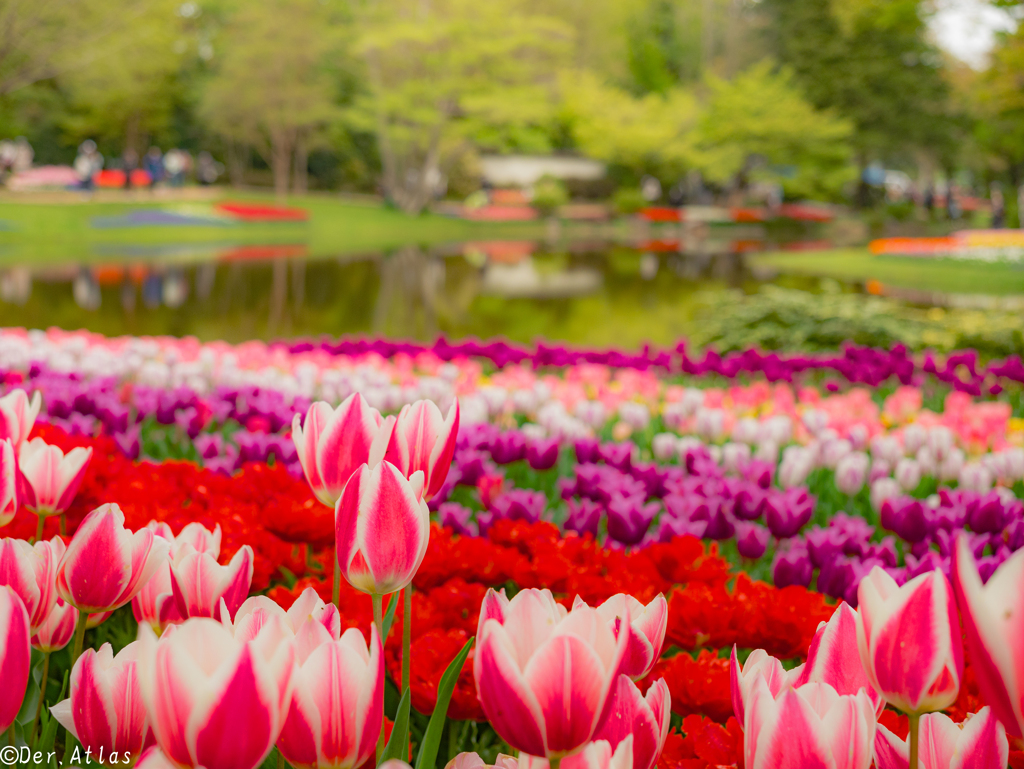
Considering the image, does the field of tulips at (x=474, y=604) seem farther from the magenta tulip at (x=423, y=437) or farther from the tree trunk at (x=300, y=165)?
the tree trunk at (x=300, y=165)

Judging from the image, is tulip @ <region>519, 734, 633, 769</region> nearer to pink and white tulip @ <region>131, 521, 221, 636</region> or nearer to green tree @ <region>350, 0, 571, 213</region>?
pink and white tulip @ <region>131, 521, 221, 636</region>

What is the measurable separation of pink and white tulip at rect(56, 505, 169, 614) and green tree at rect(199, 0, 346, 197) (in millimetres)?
35616

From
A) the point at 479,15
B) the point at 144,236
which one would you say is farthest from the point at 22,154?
the point at 479,15

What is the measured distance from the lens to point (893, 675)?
78 centimetres

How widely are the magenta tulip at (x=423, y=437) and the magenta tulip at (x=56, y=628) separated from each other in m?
0.42

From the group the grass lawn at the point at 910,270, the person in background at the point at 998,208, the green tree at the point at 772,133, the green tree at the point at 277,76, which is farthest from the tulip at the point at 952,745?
the green tree at the point at 772,133

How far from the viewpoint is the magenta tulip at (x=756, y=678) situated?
820 millimetres

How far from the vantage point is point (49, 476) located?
1469mm

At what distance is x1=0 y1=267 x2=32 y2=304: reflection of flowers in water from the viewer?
1278 centimetres

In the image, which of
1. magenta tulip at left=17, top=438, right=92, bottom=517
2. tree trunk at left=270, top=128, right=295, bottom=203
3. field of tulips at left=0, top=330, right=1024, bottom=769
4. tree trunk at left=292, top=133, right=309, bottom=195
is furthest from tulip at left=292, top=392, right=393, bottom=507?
tree trunk at left=292, top=133, right=309, bottom=195

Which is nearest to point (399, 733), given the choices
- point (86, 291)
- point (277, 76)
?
point (86, 291)

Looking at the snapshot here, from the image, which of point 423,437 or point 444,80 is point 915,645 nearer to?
point 423,437

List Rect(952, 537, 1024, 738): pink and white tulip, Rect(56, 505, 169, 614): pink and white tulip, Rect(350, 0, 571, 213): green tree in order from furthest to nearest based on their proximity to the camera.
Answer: Rect(350, 0, 571, 213): green tree, Rect(56, 505, 169, 614): pink and white tulip, Rect(952, 537, 1024, 738): pink and white tulip

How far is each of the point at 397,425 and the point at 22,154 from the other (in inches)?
1494
